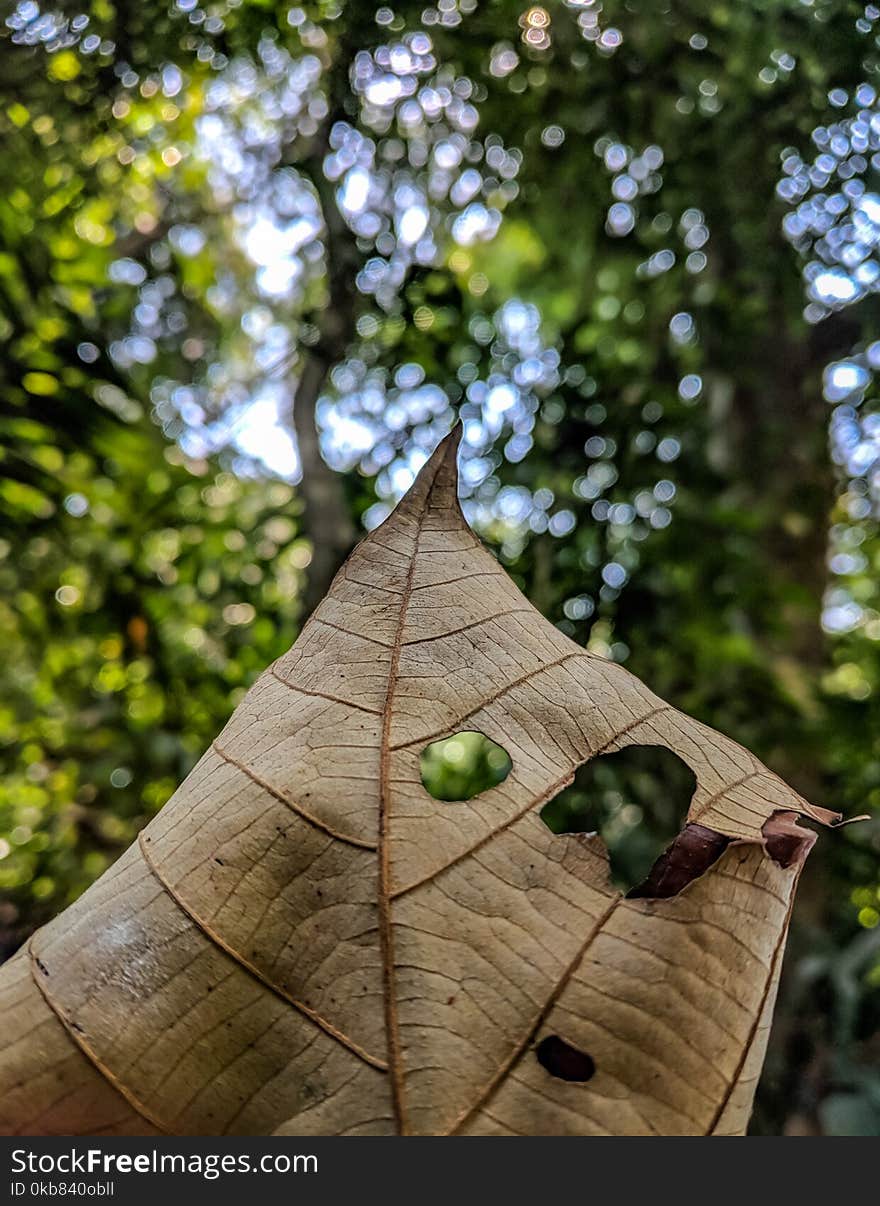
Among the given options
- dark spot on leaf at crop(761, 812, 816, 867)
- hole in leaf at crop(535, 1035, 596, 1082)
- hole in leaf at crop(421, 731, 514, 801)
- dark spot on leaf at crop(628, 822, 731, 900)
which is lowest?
hole in leaf at crop(535, 1035, 596, 1082)

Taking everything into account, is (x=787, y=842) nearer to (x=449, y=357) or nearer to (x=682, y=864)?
(x=682, y=864)

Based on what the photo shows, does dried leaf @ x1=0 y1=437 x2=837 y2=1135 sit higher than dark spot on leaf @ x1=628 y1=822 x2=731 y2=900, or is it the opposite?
dark spot on leaf @ x1=628 y1=822 x2=731 y2=900

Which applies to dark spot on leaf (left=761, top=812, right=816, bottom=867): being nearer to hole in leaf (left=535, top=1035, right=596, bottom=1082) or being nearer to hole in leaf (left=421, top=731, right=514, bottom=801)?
hole in leaf (left=535, top=1035, right=596, bottom=1082)

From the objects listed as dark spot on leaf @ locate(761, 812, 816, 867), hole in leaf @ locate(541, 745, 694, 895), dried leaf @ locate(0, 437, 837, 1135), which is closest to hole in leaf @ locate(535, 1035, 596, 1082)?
dried leaf @ locate(0, 437, 837, 1135)

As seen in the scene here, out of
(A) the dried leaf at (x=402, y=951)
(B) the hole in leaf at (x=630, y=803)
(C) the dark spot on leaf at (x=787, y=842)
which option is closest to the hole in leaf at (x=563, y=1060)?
(A) the dried leaf at (x=402, y=951)

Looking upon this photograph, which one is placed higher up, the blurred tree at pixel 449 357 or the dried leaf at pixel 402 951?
the blurred tree at pixel 449 357

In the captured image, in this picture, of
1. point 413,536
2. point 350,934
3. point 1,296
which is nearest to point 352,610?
point 413,536

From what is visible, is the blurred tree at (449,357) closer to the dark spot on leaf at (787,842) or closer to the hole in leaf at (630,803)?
the hole in leaf at (630,803)
